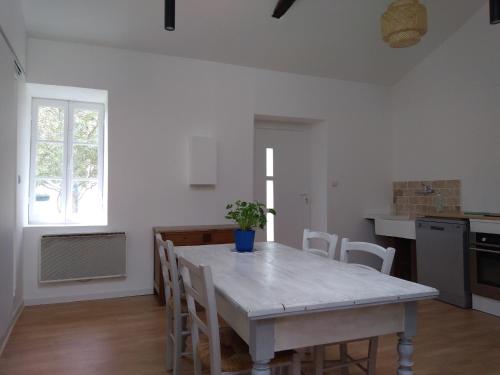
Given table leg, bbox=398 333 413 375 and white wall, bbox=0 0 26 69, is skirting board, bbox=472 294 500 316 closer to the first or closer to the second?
table leg, bbox=398 333 413 375

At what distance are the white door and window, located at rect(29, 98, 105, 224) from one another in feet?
6.64

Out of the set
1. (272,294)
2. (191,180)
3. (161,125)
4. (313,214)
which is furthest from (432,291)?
(313,214)

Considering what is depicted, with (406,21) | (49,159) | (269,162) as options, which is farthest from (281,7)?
(49,159)

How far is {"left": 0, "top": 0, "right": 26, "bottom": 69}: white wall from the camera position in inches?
109

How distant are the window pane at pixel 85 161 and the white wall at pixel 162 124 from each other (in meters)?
0.45

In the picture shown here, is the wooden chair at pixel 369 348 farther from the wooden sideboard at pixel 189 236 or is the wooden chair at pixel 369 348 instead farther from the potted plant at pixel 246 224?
the wooden sideboard at pixel 189 236

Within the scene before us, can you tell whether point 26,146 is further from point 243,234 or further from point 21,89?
point 243,234

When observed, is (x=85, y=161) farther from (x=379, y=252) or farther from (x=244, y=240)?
(x=379, y=252)

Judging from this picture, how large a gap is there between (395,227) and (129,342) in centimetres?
339

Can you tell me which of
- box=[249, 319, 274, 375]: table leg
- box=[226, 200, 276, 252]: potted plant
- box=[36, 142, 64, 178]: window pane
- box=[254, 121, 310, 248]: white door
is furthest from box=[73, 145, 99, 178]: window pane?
box=[249, 319, 274, 375]: table leg

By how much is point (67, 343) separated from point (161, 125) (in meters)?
2.44

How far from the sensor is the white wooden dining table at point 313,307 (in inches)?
54.9

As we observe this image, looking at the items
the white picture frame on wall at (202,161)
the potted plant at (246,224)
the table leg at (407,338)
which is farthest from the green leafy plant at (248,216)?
the white picture frame on wall at (202,161)

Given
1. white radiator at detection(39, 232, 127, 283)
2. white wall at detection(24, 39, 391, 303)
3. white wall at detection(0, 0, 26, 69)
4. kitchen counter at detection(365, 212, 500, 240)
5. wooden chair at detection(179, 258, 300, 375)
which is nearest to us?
wooden chair at detection(179, 258, 300, 375)
